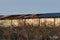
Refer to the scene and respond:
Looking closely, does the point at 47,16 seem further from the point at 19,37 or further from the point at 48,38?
the point at 19,37

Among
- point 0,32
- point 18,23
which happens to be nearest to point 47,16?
point 18,23

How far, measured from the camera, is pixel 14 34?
19.9 ft

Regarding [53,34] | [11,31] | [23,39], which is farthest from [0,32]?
[53,34]

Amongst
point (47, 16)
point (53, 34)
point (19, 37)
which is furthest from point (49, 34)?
point (19, 37)

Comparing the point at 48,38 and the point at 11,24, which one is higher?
the point at 11,24

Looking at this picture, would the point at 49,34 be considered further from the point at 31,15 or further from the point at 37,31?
the point at 31,15

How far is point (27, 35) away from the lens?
233 inches

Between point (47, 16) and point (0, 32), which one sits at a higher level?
point (47, 16)

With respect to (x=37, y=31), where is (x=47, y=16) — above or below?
above

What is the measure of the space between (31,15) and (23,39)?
731 millimetres

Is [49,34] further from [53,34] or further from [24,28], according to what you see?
[24,28]

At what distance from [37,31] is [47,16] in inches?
20.2

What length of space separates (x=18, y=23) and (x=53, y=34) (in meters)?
1.04

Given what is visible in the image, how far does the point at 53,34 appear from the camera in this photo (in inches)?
229
